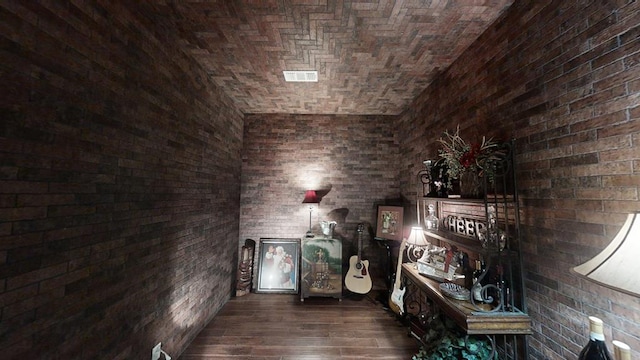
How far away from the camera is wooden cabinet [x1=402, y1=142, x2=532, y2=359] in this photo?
1639mm

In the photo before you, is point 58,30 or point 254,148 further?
point 254,148

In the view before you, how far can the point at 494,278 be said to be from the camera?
1915 millimetres

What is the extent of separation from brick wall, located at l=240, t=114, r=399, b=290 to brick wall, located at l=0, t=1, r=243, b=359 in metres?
1.74

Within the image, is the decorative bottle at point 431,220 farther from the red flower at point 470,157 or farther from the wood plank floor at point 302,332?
the wood plank floor at point 302,332

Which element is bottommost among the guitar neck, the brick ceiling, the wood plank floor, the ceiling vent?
the wood plank floor

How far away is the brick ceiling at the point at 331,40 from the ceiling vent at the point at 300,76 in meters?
0.08

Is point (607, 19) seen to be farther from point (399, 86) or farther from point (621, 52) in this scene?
point (399, 86)

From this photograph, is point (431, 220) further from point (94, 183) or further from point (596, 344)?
point (94, 183)

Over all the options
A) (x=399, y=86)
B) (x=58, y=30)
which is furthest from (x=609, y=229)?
(x=58, y=30)

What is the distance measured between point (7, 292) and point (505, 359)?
3.12m

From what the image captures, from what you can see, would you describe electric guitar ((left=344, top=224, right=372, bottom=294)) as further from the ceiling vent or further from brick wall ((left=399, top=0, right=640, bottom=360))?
the ceiling vent

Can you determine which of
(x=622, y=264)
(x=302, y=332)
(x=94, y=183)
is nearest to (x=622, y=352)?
(x=622, y=264)

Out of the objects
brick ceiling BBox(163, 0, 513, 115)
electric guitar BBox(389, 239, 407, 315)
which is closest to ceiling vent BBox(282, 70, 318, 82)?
brick ceiling BBox(163, 0, 513, 115)

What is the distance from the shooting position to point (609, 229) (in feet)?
3.96
